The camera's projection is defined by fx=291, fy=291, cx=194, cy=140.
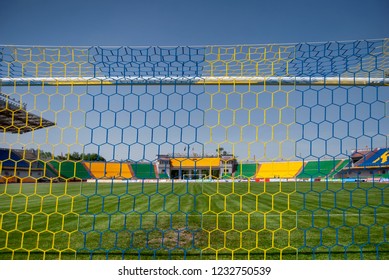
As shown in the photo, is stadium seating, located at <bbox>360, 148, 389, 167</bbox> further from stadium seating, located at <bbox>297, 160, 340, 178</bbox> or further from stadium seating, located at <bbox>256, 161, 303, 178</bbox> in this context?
stadium seating, located at <bbox>256, 161, 303, 178</bbox>

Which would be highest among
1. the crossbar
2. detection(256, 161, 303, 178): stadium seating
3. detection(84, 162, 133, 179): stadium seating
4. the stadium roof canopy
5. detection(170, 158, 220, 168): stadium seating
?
the crossbar

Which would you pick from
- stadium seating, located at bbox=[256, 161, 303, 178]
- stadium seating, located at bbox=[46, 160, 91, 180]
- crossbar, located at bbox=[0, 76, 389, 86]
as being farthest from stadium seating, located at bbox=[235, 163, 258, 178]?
stadium seating, located at bbox=[46, 160, 91, 180]

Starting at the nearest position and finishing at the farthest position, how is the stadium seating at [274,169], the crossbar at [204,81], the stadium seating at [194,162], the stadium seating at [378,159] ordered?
the crossbar at [204,81], the stadium seating at [194,162], the stadium seating at [274,169], the stadium seating at [378,159]

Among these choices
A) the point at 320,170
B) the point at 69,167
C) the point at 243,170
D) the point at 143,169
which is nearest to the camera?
the point at 143,169

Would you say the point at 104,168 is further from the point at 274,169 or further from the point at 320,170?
the point at 320,170

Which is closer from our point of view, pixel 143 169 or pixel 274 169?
pixel 143 169

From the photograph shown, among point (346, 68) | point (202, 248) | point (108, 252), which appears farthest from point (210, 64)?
point (108, 252)

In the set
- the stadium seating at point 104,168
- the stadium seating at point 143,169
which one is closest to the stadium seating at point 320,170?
the stadium seating at point 143,169

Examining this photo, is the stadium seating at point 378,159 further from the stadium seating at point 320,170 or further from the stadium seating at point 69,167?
the stadium seating at point 69,167

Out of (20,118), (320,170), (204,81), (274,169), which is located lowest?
(320,170)

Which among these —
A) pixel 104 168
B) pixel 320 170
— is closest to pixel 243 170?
pixel 104 168

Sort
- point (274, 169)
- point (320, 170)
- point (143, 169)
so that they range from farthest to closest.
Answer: point (320, 170), point (274, 169), point (143, 169)

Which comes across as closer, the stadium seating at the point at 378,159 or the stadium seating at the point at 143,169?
the stadium seating at the point at 143,169
